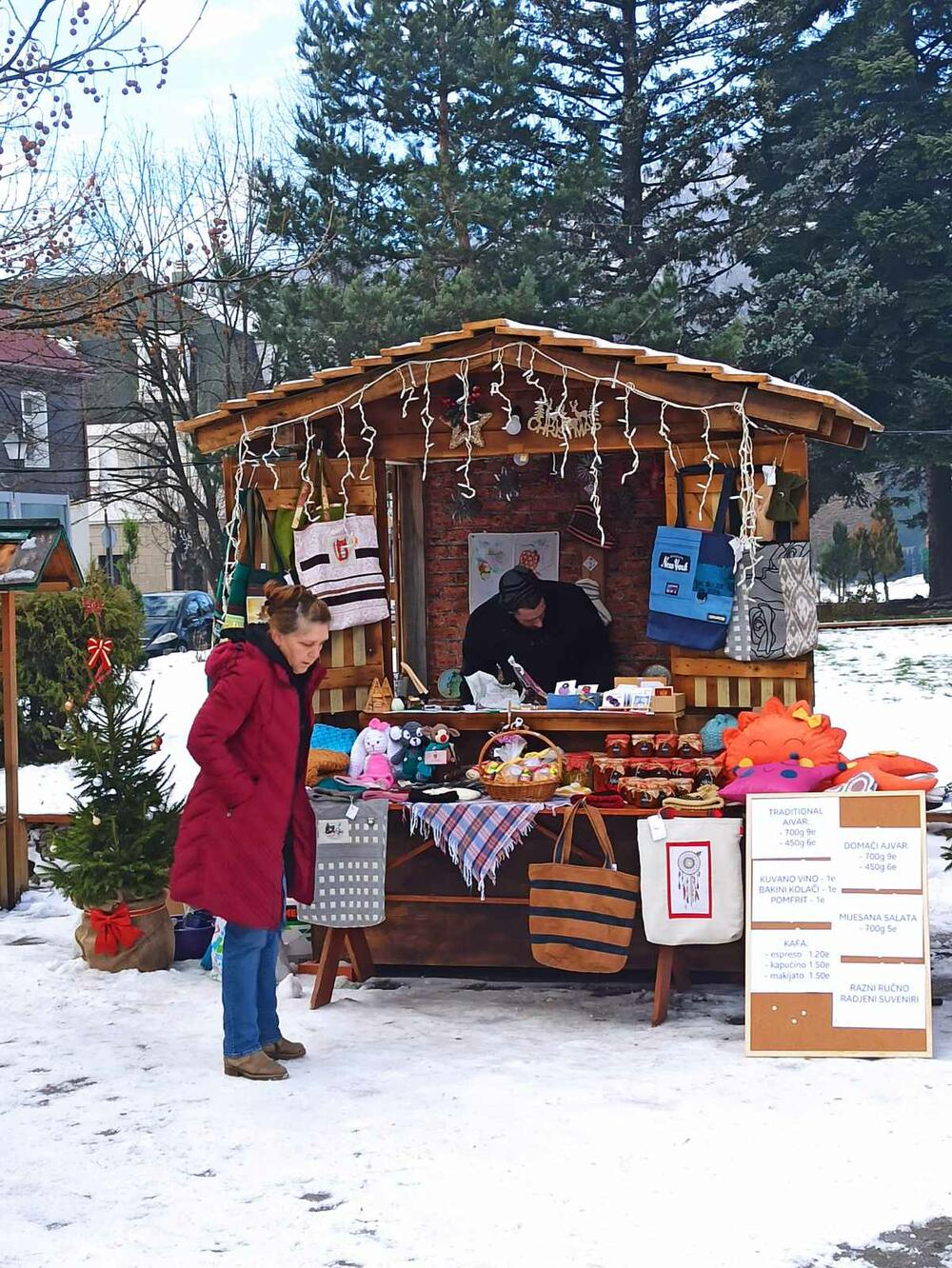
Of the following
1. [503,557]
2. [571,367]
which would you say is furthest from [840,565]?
[571,367]

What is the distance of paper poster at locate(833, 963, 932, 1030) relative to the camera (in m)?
5.38

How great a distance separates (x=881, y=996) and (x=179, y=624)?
21949 mm

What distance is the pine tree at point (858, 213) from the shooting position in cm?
2278

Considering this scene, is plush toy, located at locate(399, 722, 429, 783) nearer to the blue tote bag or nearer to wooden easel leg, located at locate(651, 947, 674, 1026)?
the blue tote bag

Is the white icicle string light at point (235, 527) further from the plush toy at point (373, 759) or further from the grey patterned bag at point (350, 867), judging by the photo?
the grey patterned bag at point (350, 867)

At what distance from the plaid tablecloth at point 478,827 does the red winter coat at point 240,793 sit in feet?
3.86

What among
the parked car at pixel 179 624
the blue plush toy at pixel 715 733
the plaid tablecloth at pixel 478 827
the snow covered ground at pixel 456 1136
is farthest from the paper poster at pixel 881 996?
the parked car at pixel 179 624

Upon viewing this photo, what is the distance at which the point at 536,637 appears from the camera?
29.5 ft

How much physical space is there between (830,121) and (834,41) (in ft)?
6.32

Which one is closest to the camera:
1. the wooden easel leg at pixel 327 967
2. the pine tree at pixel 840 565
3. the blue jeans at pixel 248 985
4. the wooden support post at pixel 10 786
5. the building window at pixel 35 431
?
the blue jeans at pixel 248 985

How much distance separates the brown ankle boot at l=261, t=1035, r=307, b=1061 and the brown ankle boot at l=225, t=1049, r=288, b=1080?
203mm

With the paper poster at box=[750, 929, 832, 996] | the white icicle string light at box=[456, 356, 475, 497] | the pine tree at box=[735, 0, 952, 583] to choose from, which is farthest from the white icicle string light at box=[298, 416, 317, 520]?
the pine tree at box=[735, 0, 952, 583]

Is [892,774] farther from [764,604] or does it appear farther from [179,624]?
[179,624]

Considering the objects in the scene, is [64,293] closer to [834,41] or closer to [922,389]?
[922,389]
